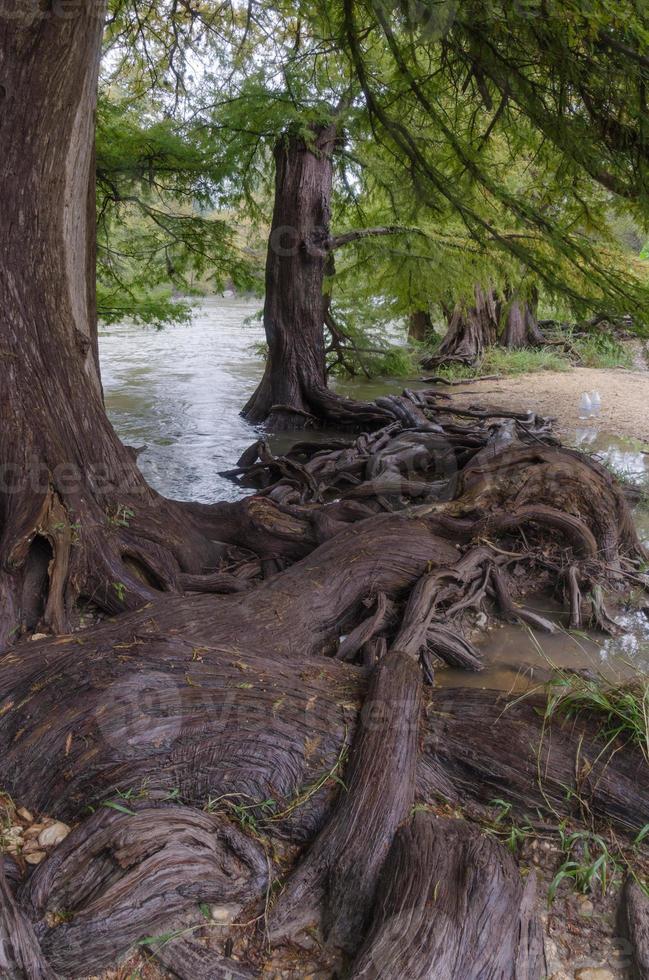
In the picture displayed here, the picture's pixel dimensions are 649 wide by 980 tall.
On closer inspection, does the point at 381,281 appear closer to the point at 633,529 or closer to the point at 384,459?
the point at 384,459

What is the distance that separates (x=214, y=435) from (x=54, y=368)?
17.9 ft

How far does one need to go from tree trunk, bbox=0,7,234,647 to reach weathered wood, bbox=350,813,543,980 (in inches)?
85.1

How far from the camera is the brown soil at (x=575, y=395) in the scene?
9.50 metres

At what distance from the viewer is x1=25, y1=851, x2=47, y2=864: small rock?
8.07ft

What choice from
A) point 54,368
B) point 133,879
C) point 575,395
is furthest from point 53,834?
point 575,395

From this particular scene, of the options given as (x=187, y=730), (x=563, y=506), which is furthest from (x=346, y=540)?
(x=187, y=730)

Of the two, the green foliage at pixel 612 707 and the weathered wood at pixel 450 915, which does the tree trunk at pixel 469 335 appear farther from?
the weathered wood at pixel 450 915

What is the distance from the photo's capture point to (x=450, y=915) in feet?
7.22

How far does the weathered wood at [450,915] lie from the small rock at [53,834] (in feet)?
3.65

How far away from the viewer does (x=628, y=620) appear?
468 cm

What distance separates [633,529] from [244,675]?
3.45m

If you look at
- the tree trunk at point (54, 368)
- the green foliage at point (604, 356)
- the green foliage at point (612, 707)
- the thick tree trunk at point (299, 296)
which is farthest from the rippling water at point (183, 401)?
the green foliage at point (604, 356)

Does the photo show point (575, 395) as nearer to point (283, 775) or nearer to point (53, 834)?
point (283, 775)

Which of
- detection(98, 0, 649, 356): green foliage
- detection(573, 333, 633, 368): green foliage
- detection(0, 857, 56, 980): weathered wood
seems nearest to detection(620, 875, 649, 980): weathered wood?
detection(0, 857, 56, 980): weathered wood
